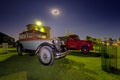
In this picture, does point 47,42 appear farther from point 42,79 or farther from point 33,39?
point 42,79

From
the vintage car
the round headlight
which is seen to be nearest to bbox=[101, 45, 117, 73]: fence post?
the vintage car

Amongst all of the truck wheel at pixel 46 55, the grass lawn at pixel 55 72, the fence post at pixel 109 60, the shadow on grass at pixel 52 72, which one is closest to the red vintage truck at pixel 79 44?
the fence post at pixel 109 60

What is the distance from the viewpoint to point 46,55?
686 centimetres

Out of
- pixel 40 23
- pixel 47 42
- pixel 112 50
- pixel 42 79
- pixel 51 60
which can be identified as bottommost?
pixel 42 79

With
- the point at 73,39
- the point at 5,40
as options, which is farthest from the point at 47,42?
the point at 5,40

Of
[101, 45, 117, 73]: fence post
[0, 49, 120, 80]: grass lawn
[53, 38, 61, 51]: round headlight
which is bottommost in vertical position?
[0, 49, 120, 80]: grass lawn

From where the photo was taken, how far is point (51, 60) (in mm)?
6664

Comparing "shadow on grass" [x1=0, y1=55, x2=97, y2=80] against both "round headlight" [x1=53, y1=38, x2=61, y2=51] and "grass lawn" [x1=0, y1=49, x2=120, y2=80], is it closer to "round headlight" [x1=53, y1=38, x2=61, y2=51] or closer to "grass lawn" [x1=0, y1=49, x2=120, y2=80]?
"grass lawn" [x1=0, y1=49, x2=120, y2=80]

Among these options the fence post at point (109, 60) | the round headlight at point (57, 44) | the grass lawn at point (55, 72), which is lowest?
the grass lawn at point (55, 72)

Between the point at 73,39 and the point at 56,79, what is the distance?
30.3 feet

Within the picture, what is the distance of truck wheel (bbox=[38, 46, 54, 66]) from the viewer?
22.0ft

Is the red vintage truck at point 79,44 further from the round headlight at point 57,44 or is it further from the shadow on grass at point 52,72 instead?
the shadow on grass at point 52,72

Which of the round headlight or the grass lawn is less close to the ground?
the round headlight

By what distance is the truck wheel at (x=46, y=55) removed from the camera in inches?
263
